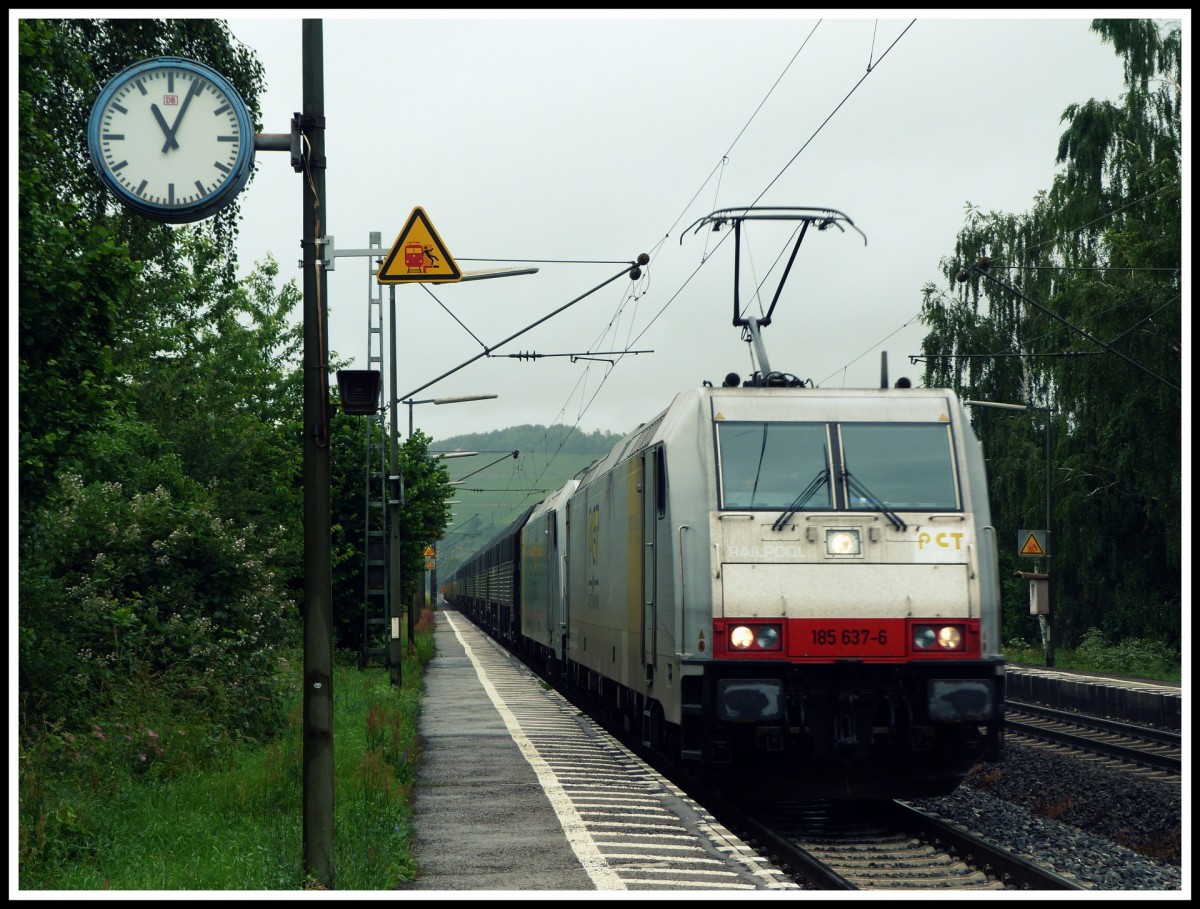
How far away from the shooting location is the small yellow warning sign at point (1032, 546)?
102 ft

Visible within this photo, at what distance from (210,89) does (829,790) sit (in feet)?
22.7

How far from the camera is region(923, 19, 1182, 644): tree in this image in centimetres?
3131

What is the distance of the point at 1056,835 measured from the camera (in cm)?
1148

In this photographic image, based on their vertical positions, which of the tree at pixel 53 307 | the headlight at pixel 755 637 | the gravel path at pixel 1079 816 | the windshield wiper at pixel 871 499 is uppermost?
the tree at pixel 53 307

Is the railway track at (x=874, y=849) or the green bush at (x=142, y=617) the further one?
the green bush at (x=142, y=617)

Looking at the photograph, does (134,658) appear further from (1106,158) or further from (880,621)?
(1106,158)

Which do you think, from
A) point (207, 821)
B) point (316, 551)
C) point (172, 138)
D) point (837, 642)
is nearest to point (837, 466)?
point (837, 642)

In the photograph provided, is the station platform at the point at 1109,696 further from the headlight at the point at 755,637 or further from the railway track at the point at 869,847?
the headlight at the point at 755,637

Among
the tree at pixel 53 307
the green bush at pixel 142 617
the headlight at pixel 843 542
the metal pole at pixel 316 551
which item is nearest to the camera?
the metal pole at pixel 316 551

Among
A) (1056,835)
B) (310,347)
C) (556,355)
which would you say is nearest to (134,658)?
(310,347)

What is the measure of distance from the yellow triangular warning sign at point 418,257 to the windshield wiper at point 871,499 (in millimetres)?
3897

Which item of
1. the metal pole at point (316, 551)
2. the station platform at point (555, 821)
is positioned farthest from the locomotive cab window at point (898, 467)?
the metal pole at point (316, 551)

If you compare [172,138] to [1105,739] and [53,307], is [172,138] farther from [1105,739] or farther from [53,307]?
[1105,739]

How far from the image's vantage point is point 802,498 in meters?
11.1
